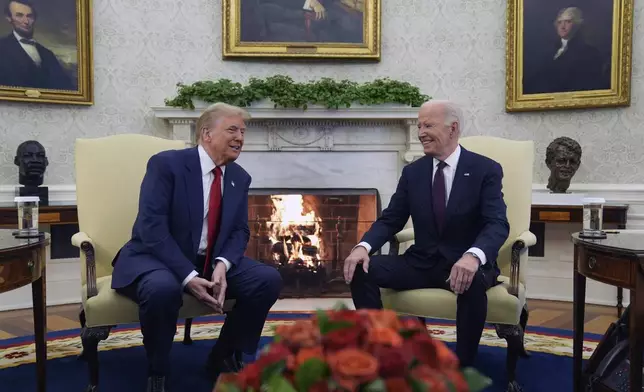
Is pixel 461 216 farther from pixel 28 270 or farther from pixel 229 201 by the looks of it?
pixel 28 270

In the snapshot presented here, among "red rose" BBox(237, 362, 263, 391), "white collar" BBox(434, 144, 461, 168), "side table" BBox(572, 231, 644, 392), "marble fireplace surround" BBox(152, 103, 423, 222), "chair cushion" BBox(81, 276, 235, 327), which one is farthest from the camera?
"marble fireplace surround" BBox(152, 103, 423, 222)

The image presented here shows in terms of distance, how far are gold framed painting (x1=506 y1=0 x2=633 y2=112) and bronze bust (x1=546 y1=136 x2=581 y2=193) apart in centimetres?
44

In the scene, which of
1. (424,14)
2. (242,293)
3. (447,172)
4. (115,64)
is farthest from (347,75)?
(242,293)

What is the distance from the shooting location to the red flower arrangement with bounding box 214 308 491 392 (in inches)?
35.5

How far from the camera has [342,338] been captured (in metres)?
1.00

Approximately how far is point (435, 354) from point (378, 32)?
465cm

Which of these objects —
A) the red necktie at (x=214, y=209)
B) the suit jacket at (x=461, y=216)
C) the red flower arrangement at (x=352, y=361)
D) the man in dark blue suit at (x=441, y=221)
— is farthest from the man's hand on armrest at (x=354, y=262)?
the red flower arrangement at (x=352, y=361)

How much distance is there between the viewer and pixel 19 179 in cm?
461

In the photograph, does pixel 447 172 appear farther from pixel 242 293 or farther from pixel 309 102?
pixel 309 102

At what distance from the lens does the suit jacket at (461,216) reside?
2753 mm

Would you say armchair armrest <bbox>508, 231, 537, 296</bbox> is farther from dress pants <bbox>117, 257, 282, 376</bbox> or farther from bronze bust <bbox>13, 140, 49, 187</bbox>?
bronze bust <bbox>13, 140, 49, 187</bbox>

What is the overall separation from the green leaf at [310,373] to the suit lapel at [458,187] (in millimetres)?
1982

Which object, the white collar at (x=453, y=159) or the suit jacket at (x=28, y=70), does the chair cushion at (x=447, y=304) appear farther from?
the suit jacket at (x=28, y=70)

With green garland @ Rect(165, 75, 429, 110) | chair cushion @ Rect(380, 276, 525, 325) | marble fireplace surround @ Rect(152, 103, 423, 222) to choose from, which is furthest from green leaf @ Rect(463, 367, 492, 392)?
marble fireplace surround @ Rect(152, 103, 423, 222)
